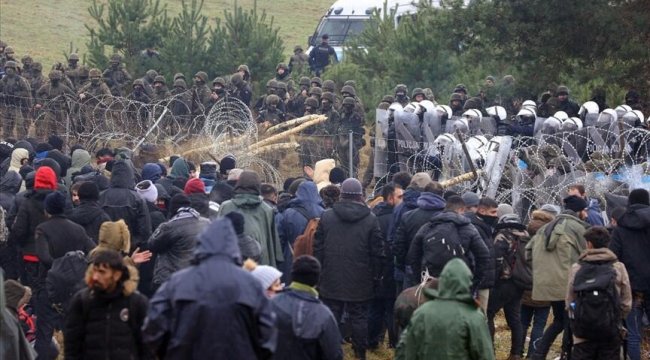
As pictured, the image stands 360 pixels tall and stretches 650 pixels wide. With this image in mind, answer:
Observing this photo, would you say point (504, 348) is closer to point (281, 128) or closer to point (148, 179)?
point (148, 179)

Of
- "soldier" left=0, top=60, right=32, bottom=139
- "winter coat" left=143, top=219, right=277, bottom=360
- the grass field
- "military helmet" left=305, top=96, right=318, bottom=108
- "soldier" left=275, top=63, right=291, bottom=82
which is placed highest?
"winter coat" left=143, top=219, right=277, bottom=360

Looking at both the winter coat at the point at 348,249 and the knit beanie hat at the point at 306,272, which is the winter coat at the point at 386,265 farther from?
the knit beanie hat at the point at 306,272

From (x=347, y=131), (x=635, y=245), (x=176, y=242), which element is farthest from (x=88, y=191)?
(x=347, y=131)

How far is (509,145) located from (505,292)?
173 inches

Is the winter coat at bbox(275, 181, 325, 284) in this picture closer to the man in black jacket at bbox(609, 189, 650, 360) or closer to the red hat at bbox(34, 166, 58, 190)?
the red hat at bbox(34, 166, 58, 190)

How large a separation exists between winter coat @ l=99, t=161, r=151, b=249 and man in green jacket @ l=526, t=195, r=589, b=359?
11.1 feet

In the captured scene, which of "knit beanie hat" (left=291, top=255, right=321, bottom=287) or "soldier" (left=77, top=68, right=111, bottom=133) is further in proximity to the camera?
"soldier" (left=77, top=68, right=111, bottom=133)

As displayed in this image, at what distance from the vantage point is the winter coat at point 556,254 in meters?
11.9

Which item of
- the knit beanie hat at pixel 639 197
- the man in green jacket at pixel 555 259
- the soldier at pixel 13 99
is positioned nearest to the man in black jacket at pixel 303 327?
the man in green jacket at pixel 555 259

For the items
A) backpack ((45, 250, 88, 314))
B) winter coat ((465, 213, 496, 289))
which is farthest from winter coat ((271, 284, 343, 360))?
winter coat ((465, 213, 496, 289))

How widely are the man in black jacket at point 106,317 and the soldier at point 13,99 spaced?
14.8 metres

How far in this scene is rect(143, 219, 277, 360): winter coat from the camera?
7.16 metres

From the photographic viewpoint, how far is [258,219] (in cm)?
1182

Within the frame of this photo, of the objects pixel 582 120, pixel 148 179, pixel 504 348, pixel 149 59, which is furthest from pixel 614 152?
pixel 149 59
